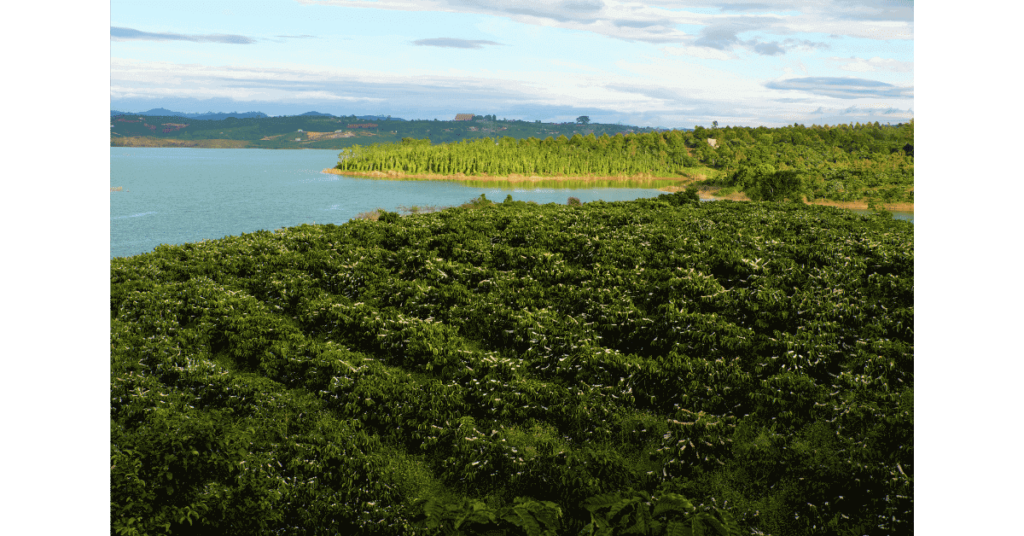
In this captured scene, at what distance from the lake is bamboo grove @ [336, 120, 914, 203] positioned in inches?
347

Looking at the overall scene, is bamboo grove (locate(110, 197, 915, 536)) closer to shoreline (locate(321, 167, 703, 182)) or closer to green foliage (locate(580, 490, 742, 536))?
green foliage (locate(580, 490, 742, 536))

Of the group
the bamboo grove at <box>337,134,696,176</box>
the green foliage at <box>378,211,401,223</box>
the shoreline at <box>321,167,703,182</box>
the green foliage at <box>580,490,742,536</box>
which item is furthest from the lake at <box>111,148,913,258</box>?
the green foliage at <box>580,490,742,536</box>

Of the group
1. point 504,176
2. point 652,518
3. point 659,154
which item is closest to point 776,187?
point 504,176

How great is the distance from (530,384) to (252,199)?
7089 centimetres

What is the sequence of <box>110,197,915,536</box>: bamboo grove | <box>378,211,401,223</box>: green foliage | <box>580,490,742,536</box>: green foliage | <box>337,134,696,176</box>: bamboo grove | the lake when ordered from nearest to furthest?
<box>580,490,742,536</box>: green foliage → <box>110,197,915,536</box>: bamboo grove → <box>378,211,401,223</box>: green foliage → the lake → <box>337,134,696,176</box>: bamboo grove

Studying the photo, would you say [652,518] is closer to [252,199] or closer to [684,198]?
[684,198]

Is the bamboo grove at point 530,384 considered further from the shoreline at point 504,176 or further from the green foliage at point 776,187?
the shoreline at point 504,176

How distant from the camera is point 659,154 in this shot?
124 meters

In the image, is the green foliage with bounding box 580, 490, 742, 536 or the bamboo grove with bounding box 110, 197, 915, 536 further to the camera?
the bamboo grove with bounding box 110, 197, 915, 536

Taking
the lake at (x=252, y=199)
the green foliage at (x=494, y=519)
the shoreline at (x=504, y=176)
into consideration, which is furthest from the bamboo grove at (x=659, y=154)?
the green foliage at (x=494, y=519)

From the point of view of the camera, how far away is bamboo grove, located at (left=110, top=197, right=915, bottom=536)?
786 cm

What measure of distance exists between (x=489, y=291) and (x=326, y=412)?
4.97 meters

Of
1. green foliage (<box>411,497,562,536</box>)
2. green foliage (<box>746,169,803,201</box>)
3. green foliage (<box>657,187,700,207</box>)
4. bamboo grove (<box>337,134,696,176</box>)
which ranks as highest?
bamboo grove (<box>337,134,696,176</box>)
